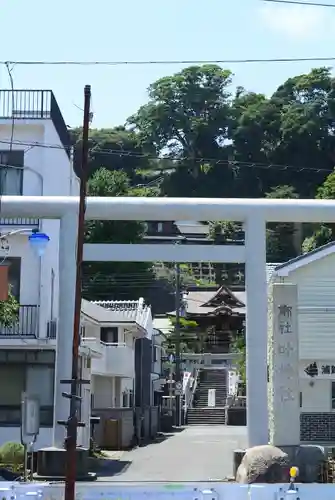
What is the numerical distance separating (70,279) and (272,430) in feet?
18.5

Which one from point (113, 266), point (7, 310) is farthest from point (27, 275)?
point (113, 266)

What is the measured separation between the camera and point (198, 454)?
27.0m

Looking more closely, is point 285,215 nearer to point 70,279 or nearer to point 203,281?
point 70,279

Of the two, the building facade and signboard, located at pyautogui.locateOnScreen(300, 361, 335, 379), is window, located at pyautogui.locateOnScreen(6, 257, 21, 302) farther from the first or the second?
signboard, located at pyautogui.locateOnScreen(300, 361, 335, 379)

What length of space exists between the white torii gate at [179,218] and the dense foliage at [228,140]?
49348 mm

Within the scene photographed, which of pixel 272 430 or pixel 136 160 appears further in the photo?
pixel 136 160

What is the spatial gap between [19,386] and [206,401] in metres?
28.8

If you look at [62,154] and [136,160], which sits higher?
[136,160]

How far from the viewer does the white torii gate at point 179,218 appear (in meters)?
17.8

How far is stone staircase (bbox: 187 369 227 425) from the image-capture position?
158ft

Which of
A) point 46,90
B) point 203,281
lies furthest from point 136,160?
point 46,90

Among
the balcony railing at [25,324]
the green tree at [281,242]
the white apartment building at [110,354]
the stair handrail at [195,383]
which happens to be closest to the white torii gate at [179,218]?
the balcony railing at [25,324]

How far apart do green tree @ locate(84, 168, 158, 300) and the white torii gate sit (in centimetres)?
2734

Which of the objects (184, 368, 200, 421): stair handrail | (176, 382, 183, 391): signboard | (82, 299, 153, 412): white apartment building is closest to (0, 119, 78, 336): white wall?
(82, 299, 153, 412): white apartment building
